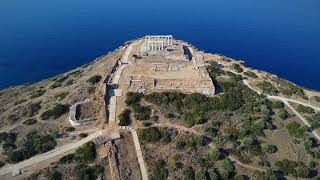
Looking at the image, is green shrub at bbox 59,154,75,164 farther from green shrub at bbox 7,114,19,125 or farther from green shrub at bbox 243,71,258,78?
green shrub at bbox 243,71,258,78

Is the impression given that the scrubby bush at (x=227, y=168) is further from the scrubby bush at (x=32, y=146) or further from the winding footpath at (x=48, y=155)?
the scrubby bush at (x=32, y=146)

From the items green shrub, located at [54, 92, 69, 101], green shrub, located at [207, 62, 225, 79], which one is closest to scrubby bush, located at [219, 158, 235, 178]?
green shrub, located at [207, 62, 225, 79]

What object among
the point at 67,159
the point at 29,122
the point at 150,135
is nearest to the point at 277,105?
the point at 150,135

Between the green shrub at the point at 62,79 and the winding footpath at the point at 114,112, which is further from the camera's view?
the green shrub at the point at 62,79

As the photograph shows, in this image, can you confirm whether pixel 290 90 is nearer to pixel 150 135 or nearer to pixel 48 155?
pixel 150 135

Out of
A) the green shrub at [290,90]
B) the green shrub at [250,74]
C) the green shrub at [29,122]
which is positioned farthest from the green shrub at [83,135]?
the green shrub at [290,90]

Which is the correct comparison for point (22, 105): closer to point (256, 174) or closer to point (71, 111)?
point (71, 111)
